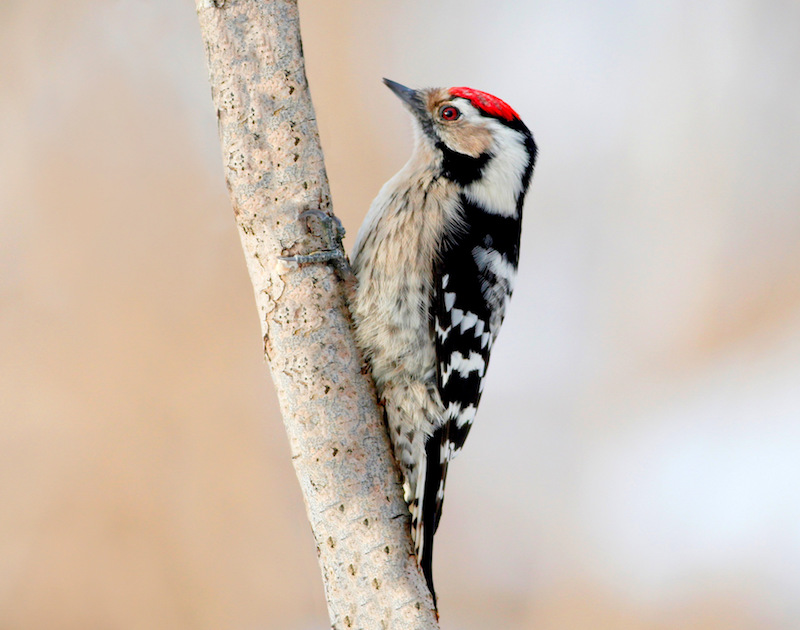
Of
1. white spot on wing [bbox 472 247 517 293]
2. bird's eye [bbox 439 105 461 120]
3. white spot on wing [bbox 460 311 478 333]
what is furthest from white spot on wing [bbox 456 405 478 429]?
bird's eye [bbox 439 105 461 120]

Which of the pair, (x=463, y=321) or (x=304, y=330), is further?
(x=463, y=321)

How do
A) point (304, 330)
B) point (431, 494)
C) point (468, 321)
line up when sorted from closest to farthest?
point (304, 330) < point (431, 494) < point (468, 321)

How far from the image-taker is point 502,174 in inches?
53.8

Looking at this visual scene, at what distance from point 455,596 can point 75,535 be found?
1.18 metres

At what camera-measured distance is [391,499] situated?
1.01 meters

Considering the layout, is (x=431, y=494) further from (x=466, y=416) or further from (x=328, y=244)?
(x=328, y=244)

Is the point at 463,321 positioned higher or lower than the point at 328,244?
lower

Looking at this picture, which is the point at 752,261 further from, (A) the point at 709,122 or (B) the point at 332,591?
(B) the point at 332,591

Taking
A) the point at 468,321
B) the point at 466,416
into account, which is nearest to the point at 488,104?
the point at 468,321

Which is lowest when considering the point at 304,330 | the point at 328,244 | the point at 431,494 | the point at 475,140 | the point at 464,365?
the point at 431,494

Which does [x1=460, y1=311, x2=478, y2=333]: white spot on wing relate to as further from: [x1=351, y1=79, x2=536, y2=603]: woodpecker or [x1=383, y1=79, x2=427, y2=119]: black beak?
[x1=383, y1=79, x2=427, y2=119]: black beak

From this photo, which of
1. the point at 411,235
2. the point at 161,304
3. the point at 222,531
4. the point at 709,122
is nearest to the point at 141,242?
the point at 161,304

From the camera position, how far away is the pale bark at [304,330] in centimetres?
96

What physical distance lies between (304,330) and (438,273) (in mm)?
340
